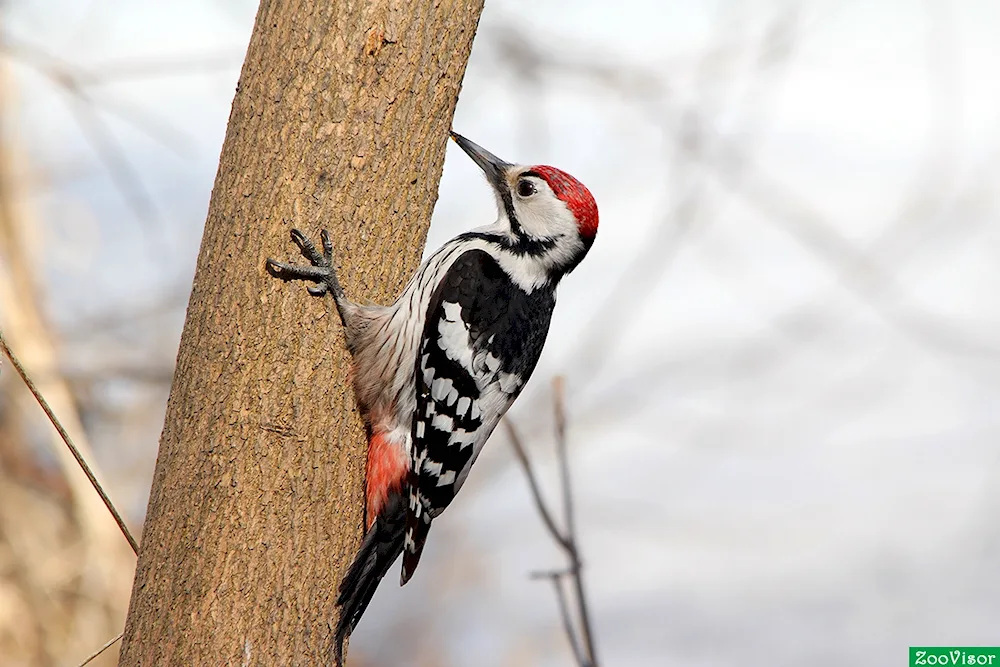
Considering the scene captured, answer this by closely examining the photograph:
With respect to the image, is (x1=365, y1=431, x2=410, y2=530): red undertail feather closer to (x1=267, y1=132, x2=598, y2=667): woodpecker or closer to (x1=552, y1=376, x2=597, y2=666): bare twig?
(x1=267, y1=132, x2=598, y2=667): woodpecker

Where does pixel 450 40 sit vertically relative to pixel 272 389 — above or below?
above

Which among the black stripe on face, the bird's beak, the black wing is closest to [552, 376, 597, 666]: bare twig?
the black wing

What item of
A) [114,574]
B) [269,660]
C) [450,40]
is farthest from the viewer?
[114,574]

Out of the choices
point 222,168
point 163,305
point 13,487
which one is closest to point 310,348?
point 222,168

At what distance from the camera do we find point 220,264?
2211mm

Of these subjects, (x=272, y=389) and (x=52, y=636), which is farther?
(x=52, y=636)

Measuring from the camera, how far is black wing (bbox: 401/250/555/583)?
265 centimetres

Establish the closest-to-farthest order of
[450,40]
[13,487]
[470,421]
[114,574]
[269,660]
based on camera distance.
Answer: [269,660]
[450,40]
[470,421]
[114,574]
[13,487]

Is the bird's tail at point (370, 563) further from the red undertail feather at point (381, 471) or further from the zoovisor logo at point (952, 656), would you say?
the zoovisor logo at point (952, 656)

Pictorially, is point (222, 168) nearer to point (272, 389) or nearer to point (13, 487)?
point (272, 389)

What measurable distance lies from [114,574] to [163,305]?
5.37 ft

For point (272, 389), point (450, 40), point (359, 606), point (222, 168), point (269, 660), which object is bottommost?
point (269, 660)

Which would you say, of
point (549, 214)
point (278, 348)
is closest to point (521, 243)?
point (549, 214)

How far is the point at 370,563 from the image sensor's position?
2.37 meters
